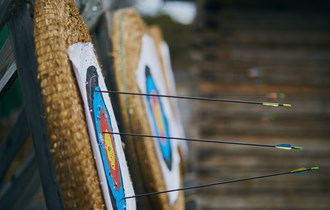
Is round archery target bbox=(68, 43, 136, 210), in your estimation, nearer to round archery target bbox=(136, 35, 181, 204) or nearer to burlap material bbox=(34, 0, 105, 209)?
burlap material bbox=(34, 0, 105, 209)

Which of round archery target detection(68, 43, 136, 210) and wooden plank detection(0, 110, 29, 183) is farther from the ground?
wooden plank detection(0, 110, 29, 183)

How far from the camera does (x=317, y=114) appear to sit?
19.6ft

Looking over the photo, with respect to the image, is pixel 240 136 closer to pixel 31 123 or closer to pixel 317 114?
pixel 317 114

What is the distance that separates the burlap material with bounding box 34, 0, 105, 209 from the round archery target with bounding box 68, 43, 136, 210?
0.07 ft

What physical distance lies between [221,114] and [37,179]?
3162 millimetres

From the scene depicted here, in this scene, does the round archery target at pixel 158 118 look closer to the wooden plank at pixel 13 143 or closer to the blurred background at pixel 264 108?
the wooden plank at pixel 13 143

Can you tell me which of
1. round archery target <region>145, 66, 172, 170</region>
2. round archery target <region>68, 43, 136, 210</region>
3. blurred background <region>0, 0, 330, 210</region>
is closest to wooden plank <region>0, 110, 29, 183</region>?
round archery target <region>145, 66, 172, 170</region>

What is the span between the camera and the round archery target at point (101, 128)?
148 centimetres

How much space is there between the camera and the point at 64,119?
4.52 feet

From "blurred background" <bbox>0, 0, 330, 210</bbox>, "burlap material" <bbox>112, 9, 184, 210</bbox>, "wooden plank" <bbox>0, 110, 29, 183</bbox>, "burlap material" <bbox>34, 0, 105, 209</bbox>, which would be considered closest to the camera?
"burlap material" <bbox>34, 0, 105, 209</bbox>

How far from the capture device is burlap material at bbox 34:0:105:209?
1375 millimetres

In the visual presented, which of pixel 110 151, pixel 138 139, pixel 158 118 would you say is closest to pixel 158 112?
pixel 158 118

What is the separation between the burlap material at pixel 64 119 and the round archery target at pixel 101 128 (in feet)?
0.07

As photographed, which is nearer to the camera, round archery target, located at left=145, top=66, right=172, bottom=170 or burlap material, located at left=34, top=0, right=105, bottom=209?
burlap material, located at left=34, top=0, right=105, bottom=209
